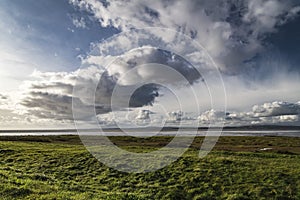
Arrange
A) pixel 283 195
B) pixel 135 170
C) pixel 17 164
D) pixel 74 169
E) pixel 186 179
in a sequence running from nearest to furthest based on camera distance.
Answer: pixel 283 195 → pixel 186 179 → pixel 135 170 → pixel 74 169 → pixel 17 164

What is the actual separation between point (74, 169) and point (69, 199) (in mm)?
18630

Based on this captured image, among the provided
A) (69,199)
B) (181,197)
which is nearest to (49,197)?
(69,199)

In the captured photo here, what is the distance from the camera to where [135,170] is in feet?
106

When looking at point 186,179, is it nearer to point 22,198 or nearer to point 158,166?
point 158,166

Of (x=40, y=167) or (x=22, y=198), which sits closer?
(x=22, y=198)

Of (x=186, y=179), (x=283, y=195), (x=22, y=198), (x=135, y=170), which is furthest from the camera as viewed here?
(x=135, y=170)

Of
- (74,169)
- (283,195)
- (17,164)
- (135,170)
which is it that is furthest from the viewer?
(17,164)

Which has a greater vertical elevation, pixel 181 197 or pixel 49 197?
pixel 49 197

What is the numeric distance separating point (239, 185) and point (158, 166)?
33.8 ft

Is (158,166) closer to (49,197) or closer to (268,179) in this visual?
(268,179)

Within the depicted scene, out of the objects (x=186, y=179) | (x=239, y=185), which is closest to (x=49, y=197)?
(x=186, y=179)

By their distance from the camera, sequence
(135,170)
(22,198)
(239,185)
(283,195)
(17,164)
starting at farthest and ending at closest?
(17,164)
(135,170)
(239,185)
(283,195)
(22,198)

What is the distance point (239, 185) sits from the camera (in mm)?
26016

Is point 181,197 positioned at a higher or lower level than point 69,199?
lower
